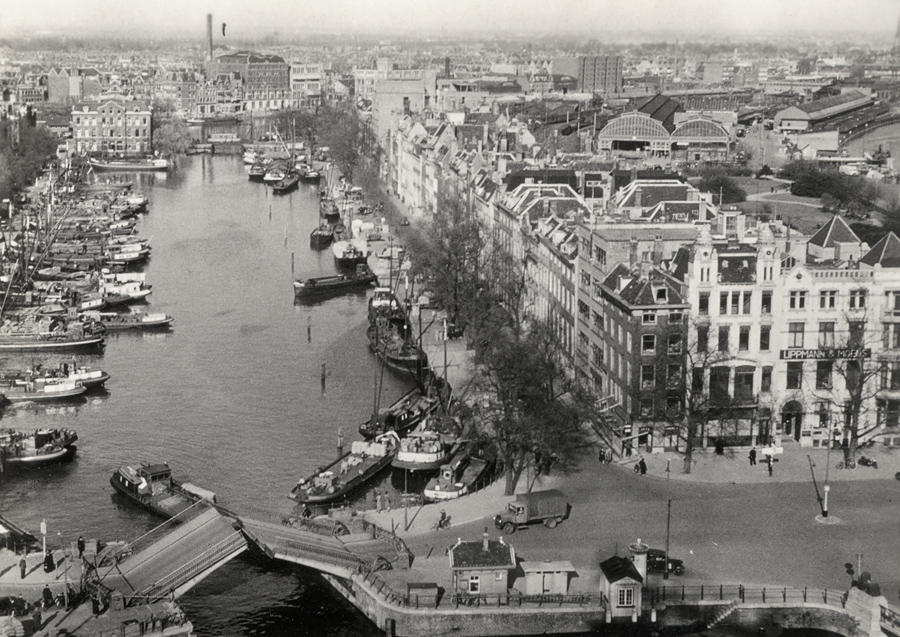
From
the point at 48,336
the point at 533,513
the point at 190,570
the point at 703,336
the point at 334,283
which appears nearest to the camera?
the point at 190,570

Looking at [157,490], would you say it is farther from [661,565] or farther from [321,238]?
[321,238]

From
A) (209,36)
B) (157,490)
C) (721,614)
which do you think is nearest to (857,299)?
(721,614)

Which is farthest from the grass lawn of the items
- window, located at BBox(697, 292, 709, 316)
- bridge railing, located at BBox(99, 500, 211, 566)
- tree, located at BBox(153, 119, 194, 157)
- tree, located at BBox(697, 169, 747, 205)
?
tree, located at BBox(153, 119, 194, 157)

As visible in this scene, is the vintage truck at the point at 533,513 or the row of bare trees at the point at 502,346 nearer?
the vintage truck at the point at 533,513

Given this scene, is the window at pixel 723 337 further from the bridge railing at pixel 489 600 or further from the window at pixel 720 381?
the bridge railing at pixel 489 600

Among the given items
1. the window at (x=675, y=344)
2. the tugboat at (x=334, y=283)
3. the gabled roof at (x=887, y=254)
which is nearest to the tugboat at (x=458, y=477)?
the window at (x=675, y=344)

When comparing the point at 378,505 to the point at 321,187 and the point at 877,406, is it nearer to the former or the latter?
the point at 877,406

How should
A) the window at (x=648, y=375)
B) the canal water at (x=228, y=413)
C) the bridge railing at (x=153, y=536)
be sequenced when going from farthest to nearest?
the window at (x=648, y=375) < the canal water at (x=228, y=413) < the bridge railing at (x=153, y=536)
